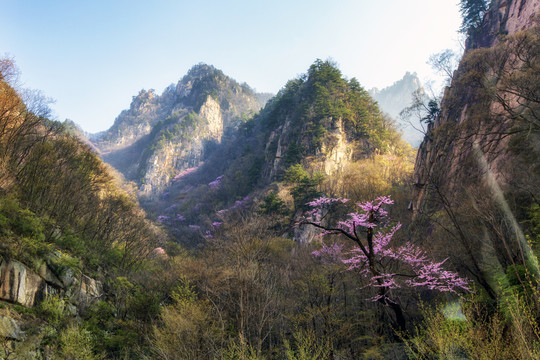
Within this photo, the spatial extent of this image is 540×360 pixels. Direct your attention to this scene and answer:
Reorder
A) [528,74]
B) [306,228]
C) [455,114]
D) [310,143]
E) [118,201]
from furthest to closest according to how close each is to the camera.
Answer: [310,143]
[306,228]
[455,114]
[118,201]
[528,74]

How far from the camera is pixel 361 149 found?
41.3m

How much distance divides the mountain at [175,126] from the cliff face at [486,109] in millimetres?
66091

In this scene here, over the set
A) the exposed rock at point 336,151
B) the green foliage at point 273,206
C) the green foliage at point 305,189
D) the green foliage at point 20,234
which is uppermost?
the exposed rock at point 336,151

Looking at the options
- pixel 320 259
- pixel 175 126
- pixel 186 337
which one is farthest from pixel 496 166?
pixel 175 126

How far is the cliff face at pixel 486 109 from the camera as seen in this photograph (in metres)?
13.4

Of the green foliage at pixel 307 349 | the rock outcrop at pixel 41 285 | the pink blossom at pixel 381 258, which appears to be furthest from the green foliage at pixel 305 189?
the rock outcrop at pixel 41 285

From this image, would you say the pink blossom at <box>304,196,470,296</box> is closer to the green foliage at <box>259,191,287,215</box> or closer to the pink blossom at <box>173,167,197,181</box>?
the green foliage at <box>259,191,287,215</box>

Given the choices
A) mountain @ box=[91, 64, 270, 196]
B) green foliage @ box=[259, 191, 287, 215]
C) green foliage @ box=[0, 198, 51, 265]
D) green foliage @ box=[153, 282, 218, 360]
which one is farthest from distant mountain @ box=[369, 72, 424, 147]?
green foliage @ box=[0, 198, 51, 265]

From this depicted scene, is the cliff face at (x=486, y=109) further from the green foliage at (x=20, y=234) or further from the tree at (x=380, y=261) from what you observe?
the green foliage at (x=20, y=234)

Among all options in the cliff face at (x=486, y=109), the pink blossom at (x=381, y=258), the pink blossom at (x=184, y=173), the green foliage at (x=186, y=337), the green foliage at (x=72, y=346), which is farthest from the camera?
the pink blossom at (x=184, y=173)

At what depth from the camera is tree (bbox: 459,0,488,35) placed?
30.7 metres

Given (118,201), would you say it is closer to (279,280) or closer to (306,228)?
(279,280)

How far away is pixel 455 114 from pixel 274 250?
70.0ft

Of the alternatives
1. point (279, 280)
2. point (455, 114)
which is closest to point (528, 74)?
point (455, 114)
